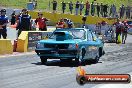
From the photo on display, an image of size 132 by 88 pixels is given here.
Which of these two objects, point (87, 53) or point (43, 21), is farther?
point (43, 21)

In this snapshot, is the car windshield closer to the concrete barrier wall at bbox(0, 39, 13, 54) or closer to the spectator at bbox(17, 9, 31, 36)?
the concrete barrier wall at bbox(0, 39, 13, 54)

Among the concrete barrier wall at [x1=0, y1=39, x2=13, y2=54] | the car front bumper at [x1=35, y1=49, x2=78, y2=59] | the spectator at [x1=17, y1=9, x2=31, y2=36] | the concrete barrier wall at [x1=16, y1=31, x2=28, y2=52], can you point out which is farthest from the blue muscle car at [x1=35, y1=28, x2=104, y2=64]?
the concrete barrier wall at [x1=16, y1=31, x2=28, y2=52]

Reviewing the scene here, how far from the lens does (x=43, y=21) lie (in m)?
27.3

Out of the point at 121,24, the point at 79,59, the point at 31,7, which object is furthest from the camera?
the point at 31,7

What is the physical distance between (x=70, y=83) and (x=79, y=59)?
5.40 m

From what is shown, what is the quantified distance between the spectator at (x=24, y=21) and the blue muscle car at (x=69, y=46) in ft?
17.5

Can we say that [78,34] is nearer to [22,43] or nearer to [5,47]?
[5,47]

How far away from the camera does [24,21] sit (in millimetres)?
21922

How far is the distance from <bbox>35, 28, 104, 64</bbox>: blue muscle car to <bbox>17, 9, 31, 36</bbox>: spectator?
533cm

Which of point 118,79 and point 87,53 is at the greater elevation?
point 118,79

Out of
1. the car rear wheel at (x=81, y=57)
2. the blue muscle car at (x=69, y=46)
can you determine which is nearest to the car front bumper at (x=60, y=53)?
the blue muscle car at (x=69, y=46)

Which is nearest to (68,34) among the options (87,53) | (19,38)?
(87,53)

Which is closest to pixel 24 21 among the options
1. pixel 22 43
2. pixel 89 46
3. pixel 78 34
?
pixel 22 43

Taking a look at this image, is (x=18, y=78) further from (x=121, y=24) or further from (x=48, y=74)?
(x=121, y=24)
